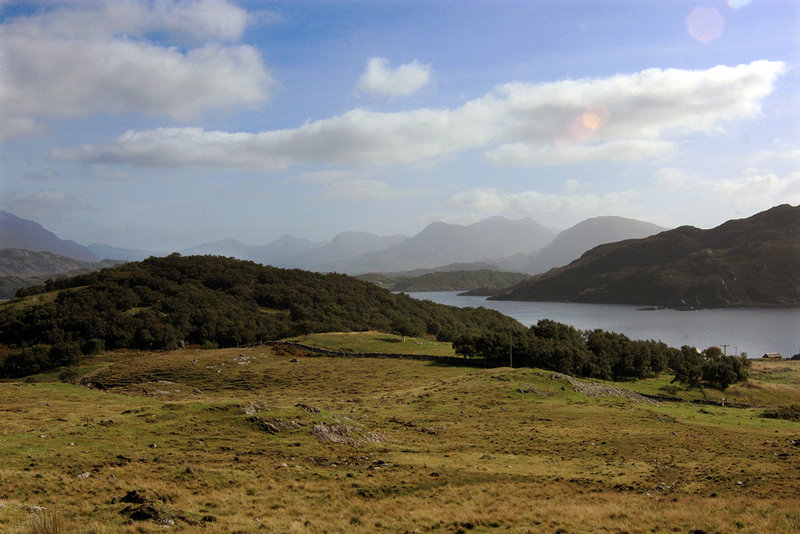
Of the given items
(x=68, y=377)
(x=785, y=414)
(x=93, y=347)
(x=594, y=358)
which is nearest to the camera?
(x=785, y=414)

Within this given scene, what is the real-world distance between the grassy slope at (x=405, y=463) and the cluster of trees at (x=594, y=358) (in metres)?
20.4

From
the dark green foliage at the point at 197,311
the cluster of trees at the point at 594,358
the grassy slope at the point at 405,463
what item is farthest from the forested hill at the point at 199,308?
the grassy slope at the point at 405,463

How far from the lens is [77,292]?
353 feet

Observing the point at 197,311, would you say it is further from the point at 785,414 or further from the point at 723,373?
the point at 785,414

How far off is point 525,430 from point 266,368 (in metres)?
41.7

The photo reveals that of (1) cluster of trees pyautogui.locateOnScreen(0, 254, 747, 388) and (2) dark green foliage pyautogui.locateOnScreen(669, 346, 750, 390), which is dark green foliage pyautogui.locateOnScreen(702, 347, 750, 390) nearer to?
(2) dark green foliage pyautogui.locateOnScreen(669, 346, 750, 390)

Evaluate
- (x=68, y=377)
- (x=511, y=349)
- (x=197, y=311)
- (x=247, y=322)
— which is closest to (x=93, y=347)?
(x=68, y=377)

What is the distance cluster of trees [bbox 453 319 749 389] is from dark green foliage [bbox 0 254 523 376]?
10.2 meters

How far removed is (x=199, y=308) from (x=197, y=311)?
2753mm

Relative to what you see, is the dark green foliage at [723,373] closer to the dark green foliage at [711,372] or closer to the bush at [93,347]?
the dark green foliage at [711,372]

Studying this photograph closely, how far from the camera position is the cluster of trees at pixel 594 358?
239 feet

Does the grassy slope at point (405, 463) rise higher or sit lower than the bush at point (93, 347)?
higher

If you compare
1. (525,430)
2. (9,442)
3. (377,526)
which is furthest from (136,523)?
(525,430)

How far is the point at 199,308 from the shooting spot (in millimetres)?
115250
